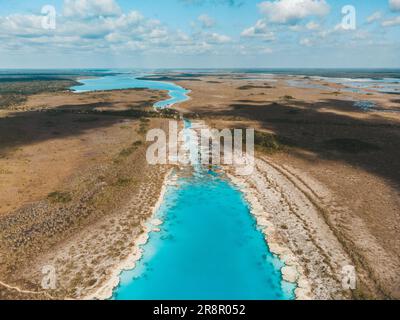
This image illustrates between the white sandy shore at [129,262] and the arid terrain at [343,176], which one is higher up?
the arid terrain at [343,176]

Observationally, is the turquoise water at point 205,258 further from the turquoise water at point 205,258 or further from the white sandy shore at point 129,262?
the white sandy shore at point 129,262

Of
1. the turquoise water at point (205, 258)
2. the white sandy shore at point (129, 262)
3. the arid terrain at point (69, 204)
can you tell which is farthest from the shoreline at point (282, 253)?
the arid terrain at point (69, 204)

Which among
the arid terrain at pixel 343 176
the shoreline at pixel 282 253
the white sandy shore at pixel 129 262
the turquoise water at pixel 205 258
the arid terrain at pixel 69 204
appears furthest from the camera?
the arid terrain at pixel 343 176

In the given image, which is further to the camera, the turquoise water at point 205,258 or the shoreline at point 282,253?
the turquoise water at point 205,258

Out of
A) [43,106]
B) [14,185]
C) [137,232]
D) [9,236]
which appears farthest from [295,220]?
[43,106]

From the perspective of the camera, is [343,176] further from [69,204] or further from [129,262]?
[69,204]

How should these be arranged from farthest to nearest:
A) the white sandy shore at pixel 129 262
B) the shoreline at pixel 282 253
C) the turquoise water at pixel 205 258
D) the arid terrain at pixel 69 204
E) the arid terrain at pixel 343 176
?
1. the arid terrain at pixel 343 176
2. the arid terrain at pixel 69 204
3. the turquoise water at pixel 205 258
4. the shoreline at pixel 282 253
5. the white sandy shore at pixel 129 262
